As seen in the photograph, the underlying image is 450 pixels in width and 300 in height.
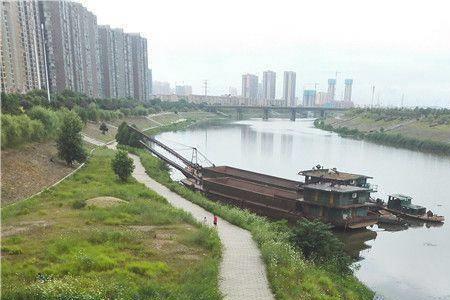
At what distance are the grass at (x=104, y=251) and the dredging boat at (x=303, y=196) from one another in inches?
318

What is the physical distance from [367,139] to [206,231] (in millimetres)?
79352

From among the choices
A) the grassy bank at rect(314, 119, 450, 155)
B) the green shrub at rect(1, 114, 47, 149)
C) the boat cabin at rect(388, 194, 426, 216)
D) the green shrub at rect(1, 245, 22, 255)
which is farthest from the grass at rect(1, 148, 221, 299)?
the grassy bank at rect(314, 119, 450, 155)

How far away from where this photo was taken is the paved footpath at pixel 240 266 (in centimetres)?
1307

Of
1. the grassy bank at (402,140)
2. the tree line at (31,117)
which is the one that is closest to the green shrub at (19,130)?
the tree line at (31,117)

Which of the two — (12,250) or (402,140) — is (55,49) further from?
(402,140)

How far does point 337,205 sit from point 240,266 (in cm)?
1340

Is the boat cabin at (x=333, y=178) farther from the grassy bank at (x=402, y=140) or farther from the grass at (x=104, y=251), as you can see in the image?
the grassy bank at (x=402, y=140)

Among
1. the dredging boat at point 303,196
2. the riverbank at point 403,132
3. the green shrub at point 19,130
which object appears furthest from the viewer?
the riverbank at point 403,132

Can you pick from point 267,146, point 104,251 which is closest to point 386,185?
point 267,146

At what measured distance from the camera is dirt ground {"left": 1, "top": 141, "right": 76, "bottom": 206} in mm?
24066

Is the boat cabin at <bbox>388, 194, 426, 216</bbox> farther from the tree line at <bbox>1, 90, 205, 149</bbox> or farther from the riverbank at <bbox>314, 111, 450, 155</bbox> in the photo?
the riverbank at <bbox>314, 111, 450, 155</bbox>

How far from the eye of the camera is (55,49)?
253 ft

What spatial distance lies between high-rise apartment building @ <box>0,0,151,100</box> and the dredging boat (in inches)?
1963

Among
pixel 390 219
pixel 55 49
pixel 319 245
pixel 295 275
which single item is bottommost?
pixel 390 219
